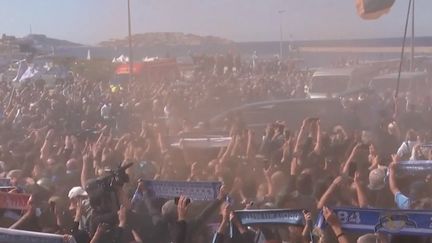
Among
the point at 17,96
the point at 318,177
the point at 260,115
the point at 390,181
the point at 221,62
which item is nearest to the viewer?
the point at 390,181

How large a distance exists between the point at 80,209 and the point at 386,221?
2.84 meters

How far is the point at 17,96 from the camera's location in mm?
19875

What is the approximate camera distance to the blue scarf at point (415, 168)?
712cm

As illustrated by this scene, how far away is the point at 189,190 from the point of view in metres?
→ 6.29

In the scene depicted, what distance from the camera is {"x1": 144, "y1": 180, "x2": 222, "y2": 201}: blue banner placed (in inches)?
245

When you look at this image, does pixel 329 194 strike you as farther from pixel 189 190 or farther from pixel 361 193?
pixel 189 190

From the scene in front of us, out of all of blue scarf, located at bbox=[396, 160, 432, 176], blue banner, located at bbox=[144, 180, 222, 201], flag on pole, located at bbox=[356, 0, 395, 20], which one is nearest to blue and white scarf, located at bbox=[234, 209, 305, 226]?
blue banner, located at bbox=[144, 180, 222, 201]

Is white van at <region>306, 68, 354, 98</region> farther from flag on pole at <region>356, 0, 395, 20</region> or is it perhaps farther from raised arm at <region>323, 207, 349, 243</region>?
raised arm at <region>323, 207, 349, 243</region>

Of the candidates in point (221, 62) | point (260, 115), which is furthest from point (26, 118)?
point (221, 62)

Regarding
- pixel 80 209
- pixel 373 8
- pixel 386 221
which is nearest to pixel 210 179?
pixel 80 209

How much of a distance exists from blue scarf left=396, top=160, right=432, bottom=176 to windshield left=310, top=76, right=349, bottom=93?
13.6 meters

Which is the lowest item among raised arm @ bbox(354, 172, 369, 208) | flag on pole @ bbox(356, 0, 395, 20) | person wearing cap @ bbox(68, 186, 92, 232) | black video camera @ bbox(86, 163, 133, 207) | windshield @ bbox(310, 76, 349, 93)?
windshield @ bbox(310, 76, 349, 93)

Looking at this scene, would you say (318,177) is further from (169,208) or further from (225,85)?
(225,85)

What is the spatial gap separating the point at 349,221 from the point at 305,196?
60.6 inches
